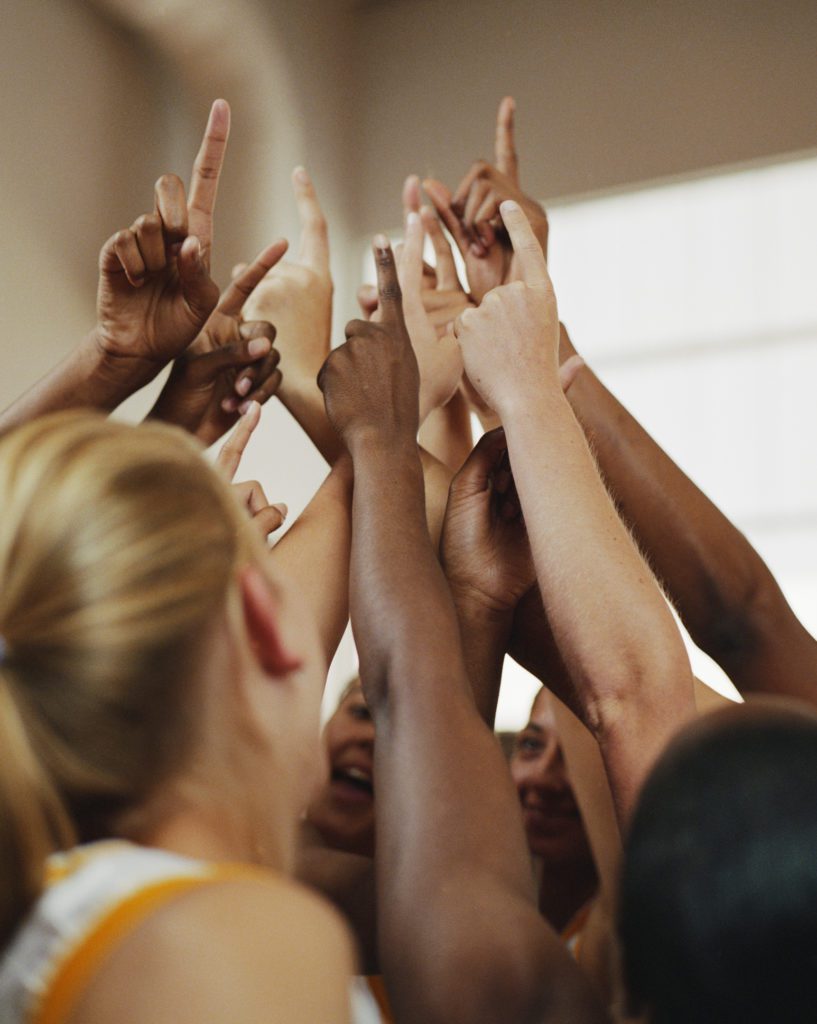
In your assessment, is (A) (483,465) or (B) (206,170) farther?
(B) (206,170)

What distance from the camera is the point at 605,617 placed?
91 centimetres

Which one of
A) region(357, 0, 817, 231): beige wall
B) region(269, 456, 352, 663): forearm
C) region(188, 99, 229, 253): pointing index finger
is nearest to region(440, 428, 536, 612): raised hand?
region(269, 456, 352, 663): forearm

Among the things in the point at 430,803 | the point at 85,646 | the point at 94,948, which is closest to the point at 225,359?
the point at 430,803

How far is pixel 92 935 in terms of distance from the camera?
20.5 inches

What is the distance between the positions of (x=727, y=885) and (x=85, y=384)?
3.33ft

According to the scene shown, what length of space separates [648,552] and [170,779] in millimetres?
838

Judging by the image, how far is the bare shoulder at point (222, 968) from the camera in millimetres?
493

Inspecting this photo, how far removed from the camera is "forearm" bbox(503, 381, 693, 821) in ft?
2.91

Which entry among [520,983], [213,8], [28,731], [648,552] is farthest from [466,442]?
[213,8]

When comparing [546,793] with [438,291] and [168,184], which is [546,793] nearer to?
[438,291]

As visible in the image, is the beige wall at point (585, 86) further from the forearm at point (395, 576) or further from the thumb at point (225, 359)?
the forearm at point (395, 576)

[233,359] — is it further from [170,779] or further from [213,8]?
[213,8]

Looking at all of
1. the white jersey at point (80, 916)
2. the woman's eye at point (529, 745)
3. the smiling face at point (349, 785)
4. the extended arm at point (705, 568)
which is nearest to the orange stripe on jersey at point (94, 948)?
the white jersey at point (80, 916)

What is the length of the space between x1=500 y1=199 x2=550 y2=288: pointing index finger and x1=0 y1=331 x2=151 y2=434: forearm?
45 centimetres
